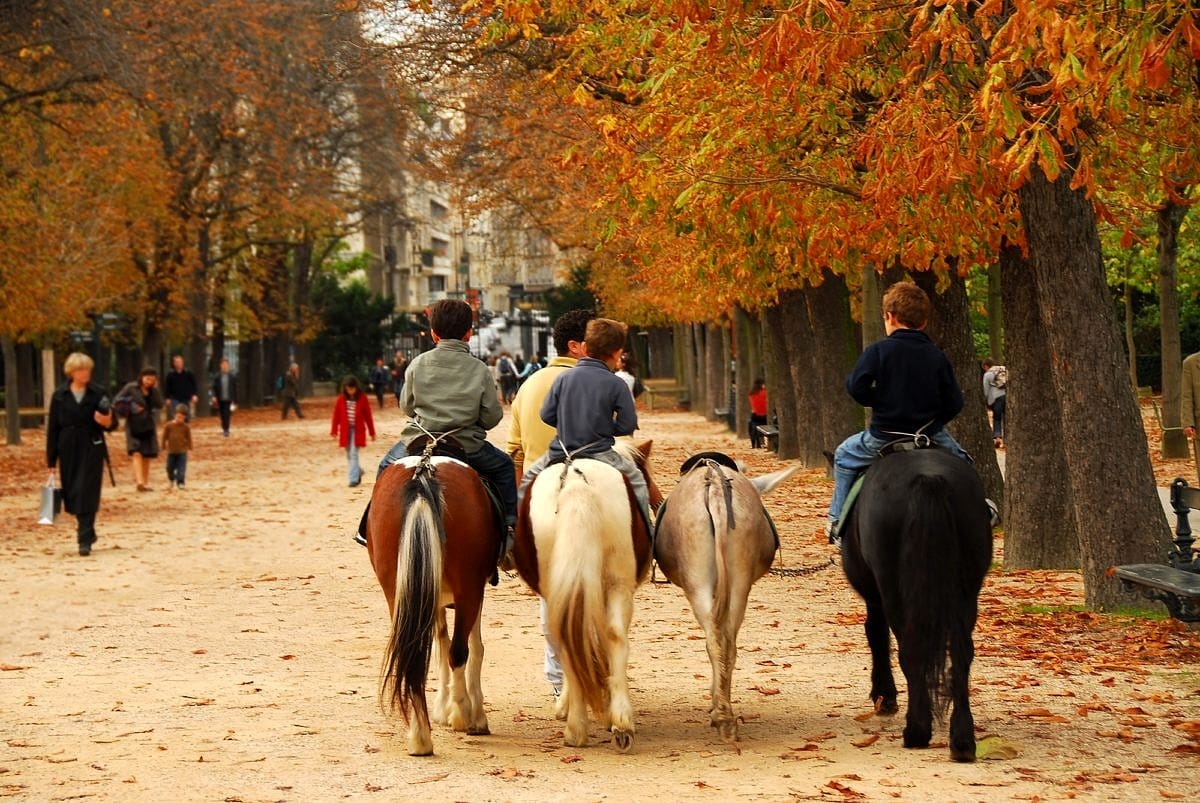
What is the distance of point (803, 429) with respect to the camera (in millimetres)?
28797

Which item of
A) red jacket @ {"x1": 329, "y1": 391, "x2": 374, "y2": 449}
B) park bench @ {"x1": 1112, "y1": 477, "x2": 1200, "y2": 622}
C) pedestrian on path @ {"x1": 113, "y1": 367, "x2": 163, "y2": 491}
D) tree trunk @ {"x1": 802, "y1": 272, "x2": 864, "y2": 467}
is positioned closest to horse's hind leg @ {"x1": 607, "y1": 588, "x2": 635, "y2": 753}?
park bench @ {"x1": 1112, "y1": 477, "x2": 1200, "y2": 622}

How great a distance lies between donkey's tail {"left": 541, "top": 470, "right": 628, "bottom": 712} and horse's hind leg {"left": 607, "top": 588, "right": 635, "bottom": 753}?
34mm

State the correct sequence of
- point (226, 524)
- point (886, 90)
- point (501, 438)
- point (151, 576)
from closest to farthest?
1. point (886, 90)
2. point (151, 576)
3. point (226, 524)
4. point (501, 438)

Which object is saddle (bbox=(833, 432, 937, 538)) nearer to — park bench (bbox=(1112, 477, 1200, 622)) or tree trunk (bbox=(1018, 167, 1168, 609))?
park bench (bbox=(1112, 477, 1200, 622))

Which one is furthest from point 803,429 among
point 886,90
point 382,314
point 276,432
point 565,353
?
point 382,314

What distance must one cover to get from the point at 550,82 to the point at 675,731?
13.0 m

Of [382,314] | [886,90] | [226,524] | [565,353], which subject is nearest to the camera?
[565,353]

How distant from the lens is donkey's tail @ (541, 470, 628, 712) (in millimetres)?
8523

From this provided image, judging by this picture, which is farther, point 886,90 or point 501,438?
point 501,438

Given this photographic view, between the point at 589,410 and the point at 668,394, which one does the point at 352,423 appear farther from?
the point at 668,394

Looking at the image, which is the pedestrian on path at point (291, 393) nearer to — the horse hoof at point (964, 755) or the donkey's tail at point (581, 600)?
the donkey's tail at point (581, 600)

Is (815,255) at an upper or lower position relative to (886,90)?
lower

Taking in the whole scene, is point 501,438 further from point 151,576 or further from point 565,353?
point 565,353

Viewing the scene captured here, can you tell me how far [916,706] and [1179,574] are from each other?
322 cm
